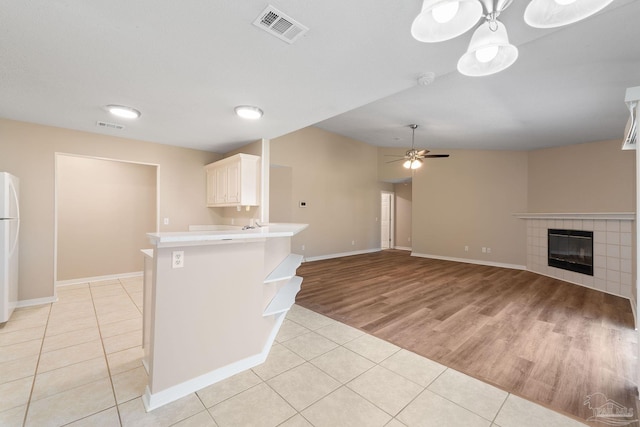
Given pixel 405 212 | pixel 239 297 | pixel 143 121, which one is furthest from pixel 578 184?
pixel 143 121

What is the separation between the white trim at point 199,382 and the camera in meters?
1.65

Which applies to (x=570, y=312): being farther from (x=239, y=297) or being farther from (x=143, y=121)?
(x=143, y=121)

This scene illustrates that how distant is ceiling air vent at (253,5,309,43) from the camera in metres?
1.53

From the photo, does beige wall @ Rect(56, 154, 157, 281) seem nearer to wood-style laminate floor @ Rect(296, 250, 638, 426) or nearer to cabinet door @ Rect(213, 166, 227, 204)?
cabinet door @ Rect(213, 166, 227, 204)

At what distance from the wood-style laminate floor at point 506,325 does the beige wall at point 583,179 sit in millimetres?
1640

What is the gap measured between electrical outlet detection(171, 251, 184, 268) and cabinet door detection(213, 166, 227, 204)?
279cm

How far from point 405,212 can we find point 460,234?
8.40 ft

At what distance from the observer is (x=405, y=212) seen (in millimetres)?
9156

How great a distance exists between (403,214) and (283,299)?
7536 mm

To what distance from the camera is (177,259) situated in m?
→ 1.71

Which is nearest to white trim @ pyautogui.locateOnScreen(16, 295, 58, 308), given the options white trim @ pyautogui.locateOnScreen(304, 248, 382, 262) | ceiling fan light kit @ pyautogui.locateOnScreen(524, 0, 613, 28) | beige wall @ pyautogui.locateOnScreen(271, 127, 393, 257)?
beige wall @ pyautogui.locateOnScreen(271, 127, 393, 257)

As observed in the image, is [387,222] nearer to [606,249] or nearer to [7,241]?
[606,249]

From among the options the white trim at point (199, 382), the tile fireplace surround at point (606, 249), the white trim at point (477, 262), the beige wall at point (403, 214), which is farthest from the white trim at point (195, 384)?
the beige wall at point (403, 214)

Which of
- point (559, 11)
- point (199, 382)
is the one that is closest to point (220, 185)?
point (199, 382)
